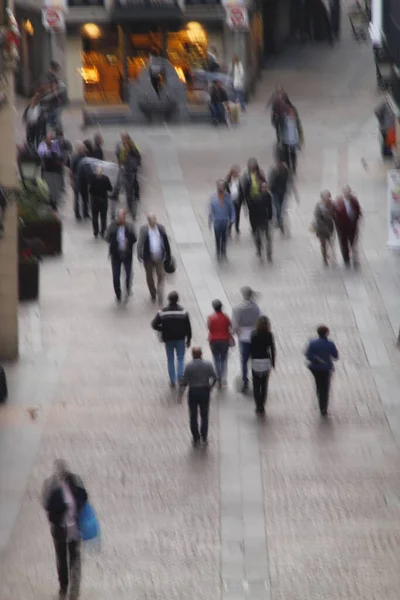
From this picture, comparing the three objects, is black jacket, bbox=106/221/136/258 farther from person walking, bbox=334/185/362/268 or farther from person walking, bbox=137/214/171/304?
person walking, bbox=334/185/362/268

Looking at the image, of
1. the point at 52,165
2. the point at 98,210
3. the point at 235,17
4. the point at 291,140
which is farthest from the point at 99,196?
the point at 235,17

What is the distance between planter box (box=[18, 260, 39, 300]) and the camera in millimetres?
27734

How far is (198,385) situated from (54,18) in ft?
100

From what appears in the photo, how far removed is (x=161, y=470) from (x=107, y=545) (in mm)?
2353

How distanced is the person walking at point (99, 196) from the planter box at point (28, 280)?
4.12 m

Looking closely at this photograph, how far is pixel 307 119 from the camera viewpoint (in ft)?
153

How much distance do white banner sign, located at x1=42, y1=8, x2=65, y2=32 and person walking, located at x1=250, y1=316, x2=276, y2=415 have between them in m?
29.0

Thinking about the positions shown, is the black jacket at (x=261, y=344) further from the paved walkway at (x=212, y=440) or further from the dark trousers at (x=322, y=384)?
the paved walkway at (x=212, y=440)

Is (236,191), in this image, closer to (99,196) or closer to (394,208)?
(99,196)

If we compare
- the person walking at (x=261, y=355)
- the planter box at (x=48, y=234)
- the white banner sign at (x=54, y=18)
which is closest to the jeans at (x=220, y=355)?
the person walking at (x=261, y=355)

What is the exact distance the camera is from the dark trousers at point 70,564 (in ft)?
54.2

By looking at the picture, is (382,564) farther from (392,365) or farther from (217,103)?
(217,103)

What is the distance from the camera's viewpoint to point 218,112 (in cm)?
4525

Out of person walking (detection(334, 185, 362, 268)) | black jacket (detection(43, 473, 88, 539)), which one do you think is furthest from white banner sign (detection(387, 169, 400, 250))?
black jacket (detection(43, 473, 88, 539))
